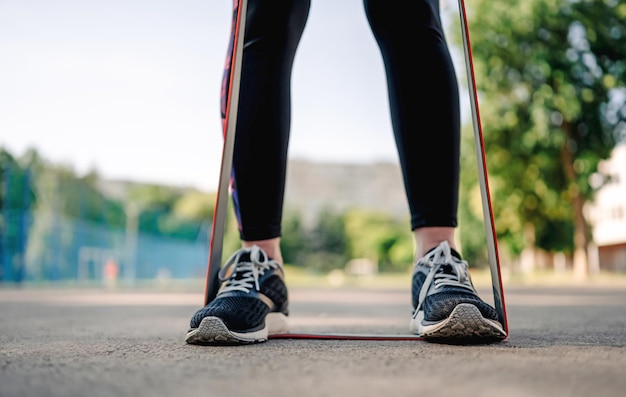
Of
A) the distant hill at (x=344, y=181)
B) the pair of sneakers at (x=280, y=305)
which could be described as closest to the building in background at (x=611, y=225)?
the distant hill at (x=344, y=181)

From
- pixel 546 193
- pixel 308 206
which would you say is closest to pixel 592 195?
pixel 546 193

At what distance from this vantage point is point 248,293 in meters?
1.15

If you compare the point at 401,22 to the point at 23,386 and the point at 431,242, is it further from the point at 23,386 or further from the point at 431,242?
the point at 23,386

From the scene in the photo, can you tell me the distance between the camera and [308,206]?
37.8 metres

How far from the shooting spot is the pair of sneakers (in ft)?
3.32

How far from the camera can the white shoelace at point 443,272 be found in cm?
113

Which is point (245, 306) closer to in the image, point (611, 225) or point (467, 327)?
point (467, 327)

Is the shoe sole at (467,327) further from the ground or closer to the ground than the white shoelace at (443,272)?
closer to the ground

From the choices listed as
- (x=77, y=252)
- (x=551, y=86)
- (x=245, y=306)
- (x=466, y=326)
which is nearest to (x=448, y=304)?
(x=466, y=326)

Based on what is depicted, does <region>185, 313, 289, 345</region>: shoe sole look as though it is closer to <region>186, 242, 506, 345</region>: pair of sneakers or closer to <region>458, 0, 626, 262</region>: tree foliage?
<region>186, 242, 506, 345</region>: pair of sneakers

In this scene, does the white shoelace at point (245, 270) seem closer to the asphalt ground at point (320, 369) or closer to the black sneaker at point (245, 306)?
the black sneaker at point (245, 306)

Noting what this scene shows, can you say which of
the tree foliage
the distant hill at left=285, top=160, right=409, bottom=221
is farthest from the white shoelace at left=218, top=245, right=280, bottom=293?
the distant hill at left=285, top=160, right=409, bottom=221

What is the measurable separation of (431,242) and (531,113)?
10924 mm

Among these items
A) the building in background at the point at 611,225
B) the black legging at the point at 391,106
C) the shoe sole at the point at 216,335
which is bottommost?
the shoe sole at the point at 216,335
